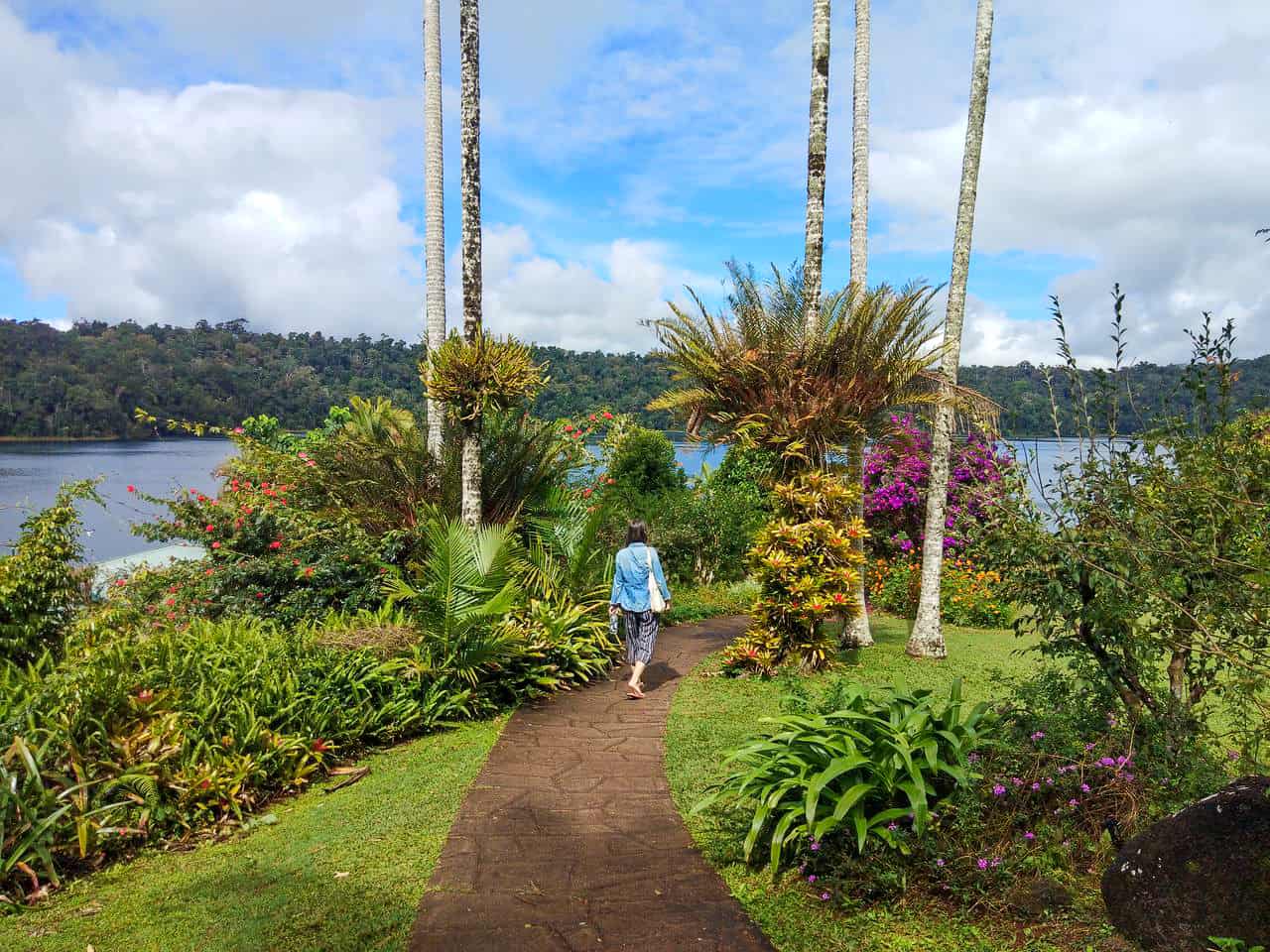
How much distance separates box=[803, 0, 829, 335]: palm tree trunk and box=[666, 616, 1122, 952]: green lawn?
181 inches

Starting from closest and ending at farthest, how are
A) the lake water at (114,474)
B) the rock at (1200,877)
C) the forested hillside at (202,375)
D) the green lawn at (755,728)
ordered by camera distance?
the rock at (1200,877)
the green lawn at (755,728)
the lake water at (114,474)
the forested hillside at (202,375)

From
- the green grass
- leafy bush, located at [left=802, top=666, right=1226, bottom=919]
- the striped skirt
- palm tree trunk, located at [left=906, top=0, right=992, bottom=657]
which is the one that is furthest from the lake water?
the green grass

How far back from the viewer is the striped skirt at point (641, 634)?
26.6ft

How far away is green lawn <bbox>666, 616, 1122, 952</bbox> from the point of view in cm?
346

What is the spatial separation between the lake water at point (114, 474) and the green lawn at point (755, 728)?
216 centimetres

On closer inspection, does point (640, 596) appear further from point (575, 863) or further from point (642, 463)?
point (642, 463)

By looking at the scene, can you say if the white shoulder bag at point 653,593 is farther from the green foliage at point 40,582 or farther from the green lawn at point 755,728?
the green foliage at point 40,582

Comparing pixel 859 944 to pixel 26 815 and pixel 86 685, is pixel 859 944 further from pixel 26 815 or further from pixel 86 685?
pixel 86 685

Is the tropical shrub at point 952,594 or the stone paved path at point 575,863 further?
the tropical shrub at point 952,594

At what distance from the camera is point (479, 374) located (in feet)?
27.2

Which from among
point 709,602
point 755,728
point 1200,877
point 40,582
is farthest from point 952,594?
point 40,582

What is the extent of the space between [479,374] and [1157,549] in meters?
6.35

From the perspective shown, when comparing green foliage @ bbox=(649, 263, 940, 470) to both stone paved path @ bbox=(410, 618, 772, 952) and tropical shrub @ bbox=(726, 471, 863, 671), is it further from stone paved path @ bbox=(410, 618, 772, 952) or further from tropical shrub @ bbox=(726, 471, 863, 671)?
stone paved path @ bbox=(410, 618, 772, 952)

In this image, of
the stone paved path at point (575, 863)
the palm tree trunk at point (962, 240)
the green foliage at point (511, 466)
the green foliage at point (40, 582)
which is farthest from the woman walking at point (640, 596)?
the green foliage at point (40, 582)
